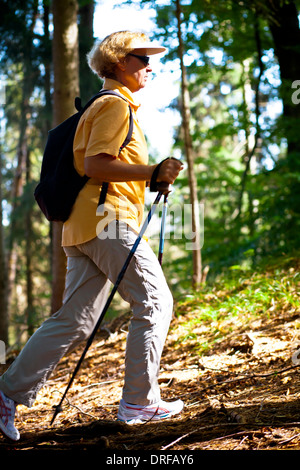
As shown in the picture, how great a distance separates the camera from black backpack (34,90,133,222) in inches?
105

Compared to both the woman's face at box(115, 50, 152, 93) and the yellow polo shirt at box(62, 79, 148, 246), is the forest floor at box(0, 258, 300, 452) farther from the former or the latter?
the woman's face at box(115, 50, 152, 93)

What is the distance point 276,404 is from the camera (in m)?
2.63

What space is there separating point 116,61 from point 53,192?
86 cm

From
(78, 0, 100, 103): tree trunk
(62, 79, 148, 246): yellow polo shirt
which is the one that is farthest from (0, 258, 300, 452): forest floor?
(78, 0, 100, 103): tree trunk

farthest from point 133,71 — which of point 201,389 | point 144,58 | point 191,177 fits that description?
point 191,177

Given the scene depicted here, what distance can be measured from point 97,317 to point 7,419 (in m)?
0.71

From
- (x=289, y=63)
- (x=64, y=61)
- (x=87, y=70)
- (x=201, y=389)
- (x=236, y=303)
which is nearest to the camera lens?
(x=201, y=389)

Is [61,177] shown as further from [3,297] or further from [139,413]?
[3,297]

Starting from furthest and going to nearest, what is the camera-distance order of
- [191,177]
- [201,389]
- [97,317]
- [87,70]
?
1. [87,70]
2. [191,177]
3. [201,389]
4. [97,317]

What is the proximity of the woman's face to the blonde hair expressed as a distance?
0.15 feet

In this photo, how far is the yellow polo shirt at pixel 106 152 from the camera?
2.53 metres

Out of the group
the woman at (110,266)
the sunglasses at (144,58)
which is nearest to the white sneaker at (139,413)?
the woman at (110,266)

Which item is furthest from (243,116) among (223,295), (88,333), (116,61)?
(88,333)

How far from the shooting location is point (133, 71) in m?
2.83
